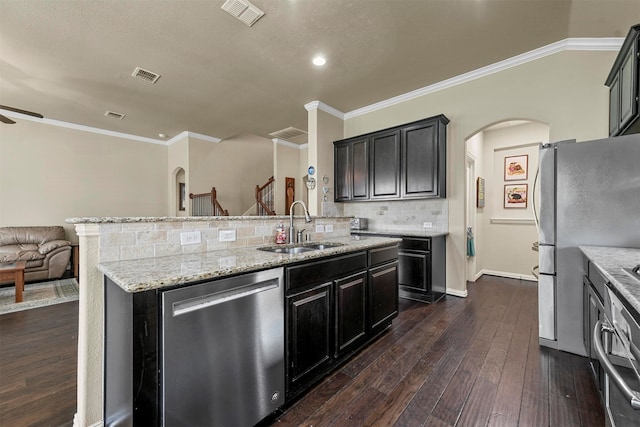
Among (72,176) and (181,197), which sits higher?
(72,176)

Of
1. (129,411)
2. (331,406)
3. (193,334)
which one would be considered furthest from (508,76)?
(129,411)

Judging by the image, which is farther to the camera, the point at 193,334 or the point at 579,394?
the point at 579,394

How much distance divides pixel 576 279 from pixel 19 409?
395cm

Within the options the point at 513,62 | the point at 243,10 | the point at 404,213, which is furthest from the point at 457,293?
the point at 243,10

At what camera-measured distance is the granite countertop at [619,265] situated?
0.99 m

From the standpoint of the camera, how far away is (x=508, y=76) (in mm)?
3342

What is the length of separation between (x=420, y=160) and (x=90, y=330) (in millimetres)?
3706

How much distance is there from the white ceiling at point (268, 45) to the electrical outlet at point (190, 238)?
203 cm

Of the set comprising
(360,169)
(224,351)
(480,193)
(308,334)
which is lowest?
(308,334)

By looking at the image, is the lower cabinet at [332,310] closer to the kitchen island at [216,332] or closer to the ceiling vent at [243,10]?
the kitchen island at [216,332]

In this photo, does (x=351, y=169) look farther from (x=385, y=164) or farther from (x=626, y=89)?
(x=626, y=89)

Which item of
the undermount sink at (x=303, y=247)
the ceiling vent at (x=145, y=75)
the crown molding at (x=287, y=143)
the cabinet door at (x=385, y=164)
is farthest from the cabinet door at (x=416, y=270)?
the crown molding at (x=287, y=143)

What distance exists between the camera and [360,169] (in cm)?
440

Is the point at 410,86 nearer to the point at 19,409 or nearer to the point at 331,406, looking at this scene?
the point at 331,406
